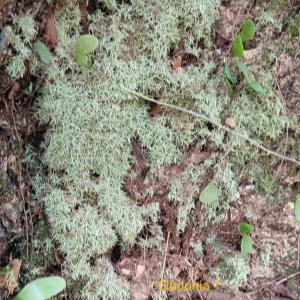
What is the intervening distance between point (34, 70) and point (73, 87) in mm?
138

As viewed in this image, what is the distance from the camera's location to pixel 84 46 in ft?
4.74

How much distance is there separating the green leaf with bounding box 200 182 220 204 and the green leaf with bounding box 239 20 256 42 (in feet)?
1.70

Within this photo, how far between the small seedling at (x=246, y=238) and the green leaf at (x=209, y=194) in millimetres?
136

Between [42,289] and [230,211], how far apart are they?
2.27 ft

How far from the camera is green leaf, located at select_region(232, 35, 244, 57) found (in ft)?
4.86

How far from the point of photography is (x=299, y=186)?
161cm

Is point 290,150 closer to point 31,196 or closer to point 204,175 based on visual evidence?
point 204,175

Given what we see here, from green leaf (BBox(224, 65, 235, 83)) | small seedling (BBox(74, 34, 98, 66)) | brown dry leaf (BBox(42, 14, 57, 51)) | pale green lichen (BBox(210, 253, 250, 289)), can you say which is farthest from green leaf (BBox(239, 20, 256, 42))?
pale green lichen (BBox(210, 253, 250, 289))

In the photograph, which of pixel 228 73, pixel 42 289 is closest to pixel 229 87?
pixel 228 73

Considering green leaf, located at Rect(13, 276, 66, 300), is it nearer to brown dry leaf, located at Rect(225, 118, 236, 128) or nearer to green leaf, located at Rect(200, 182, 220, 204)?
green leaf, located at Rect(200, 182, 220, 204)

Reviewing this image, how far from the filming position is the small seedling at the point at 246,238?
60.5 inches

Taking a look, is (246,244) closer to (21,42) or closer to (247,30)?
(247,30)

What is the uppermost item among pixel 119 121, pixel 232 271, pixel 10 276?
pixel 119 121

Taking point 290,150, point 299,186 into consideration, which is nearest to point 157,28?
point 290,150
